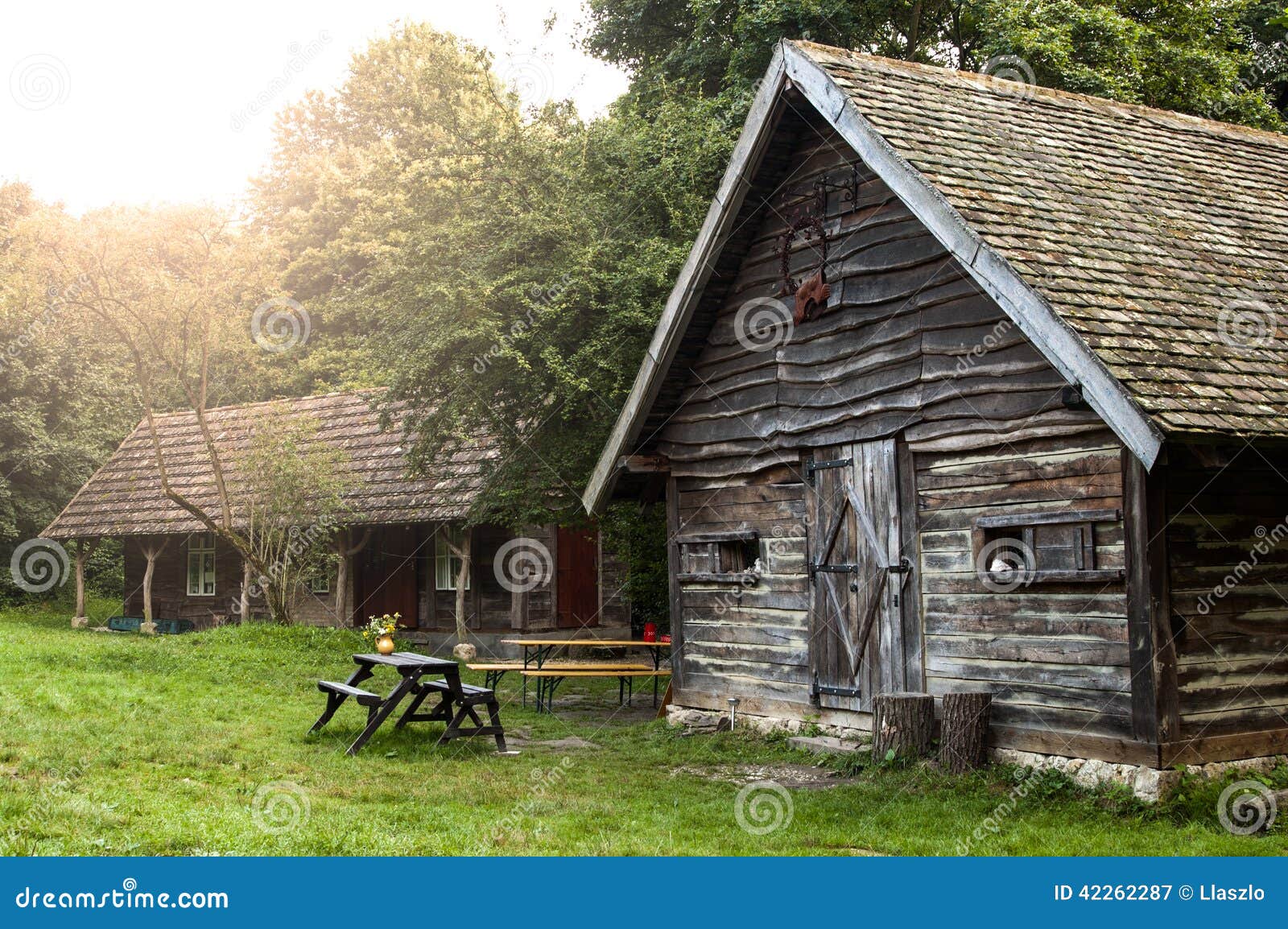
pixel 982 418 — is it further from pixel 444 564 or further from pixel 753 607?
pixel 444 564

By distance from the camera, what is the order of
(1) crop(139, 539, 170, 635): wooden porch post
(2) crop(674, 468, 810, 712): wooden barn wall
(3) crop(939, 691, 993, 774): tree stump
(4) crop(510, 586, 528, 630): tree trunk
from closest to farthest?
(3) crop(939, 691, 993, 774): tree stump → (2) crop(674, 468, 810, 712): wooden barn wall → (4) crop(510, 586, 528, 630): tree trunk → (1) crop(139, 539, 170, 635): wooden porch post

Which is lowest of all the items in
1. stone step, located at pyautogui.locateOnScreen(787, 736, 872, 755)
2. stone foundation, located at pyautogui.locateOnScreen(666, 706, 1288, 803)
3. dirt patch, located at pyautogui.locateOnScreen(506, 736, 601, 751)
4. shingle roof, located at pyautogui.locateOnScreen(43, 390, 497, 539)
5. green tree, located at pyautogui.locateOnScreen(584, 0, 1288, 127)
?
dirt patch, located at pyautogui.locateOnScreen(506, 736, 601, 751)

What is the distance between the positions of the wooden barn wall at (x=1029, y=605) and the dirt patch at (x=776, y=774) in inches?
46.3

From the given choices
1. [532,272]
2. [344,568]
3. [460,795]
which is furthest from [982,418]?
[344,568]

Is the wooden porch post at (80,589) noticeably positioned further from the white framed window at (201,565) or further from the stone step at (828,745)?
the stone step at (828,745)

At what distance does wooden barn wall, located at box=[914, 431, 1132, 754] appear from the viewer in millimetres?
9000

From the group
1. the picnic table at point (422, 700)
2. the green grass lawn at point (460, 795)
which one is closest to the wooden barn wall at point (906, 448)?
the green grass lawn at point (460, 795)

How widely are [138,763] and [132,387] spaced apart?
→ 93.1 ft

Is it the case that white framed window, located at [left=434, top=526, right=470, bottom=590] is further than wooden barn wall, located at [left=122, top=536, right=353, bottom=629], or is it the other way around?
wooden barn wall, located at [left=122, top=536, right=353, bottom=629]

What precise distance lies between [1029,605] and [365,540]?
54.2 ft

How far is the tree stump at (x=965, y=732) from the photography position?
9625 millimetres

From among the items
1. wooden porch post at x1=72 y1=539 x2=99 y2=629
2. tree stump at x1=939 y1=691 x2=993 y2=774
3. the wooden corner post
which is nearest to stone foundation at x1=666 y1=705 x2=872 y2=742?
tree stump at x1=939 y1=691 x2=993 y2=774

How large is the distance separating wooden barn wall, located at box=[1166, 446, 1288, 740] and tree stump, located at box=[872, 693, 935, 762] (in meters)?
1.98

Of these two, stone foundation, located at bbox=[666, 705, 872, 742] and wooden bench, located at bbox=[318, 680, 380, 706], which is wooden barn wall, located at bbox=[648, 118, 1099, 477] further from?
wooden bench, located at bbox=[318, 680, 380, 706]
